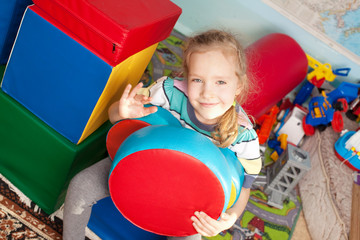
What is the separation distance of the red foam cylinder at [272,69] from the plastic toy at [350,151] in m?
0.33

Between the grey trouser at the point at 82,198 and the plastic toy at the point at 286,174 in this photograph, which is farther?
the plastic toy at the point at 286,174

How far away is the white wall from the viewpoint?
1.78 meters

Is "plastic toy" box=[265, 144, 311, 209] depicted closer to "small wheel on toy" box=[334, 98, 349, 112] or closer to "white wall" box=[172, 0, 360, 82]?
"small wheel on toy" box=[334, 98, 349, 112]

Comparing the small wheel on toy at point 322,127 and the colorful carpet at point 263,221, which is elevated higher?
the small wheel on toy at point 322,127

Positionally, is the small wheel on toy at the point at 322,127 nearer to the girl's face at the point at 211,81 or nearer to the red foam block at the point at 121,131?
the girl's face at the point at 211,81

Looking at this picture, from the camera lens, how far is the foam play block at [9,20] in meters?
0.88

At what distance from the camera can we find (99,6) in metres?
0.71

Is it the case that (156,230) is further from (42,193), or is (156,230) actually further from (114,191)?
(42,193)

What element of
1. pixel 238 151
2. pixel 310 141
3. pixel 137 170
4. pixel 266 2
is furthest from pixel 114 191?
pixel 266 2

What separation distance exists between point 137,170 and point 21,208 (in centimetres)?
50

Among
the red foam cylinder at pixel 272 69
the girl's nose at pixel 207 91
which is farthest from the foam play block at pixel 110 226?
the red foam cylinder at pixel 272 69

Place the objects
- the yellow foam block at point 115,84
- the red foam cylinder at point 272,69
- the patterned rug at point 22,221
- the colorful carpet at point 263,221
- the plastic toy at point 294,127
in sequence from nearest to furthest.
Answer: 1. the yellow foam block at point 115,84
2. the patterned rug at point 22,221
3. the colorful carpet at point 263,221
4. the red foam cylinder at point 272,69
5. the plastic toy at point 294,127

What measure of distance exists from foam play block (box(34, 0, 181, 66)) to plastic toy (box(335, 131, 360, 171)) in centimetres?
104

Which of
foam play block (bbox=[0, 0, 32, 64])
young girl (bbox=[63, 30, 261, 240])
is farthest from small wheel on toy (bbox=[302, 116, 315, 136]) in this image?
foam play block (bbox=[0, 0, 32, 64])
